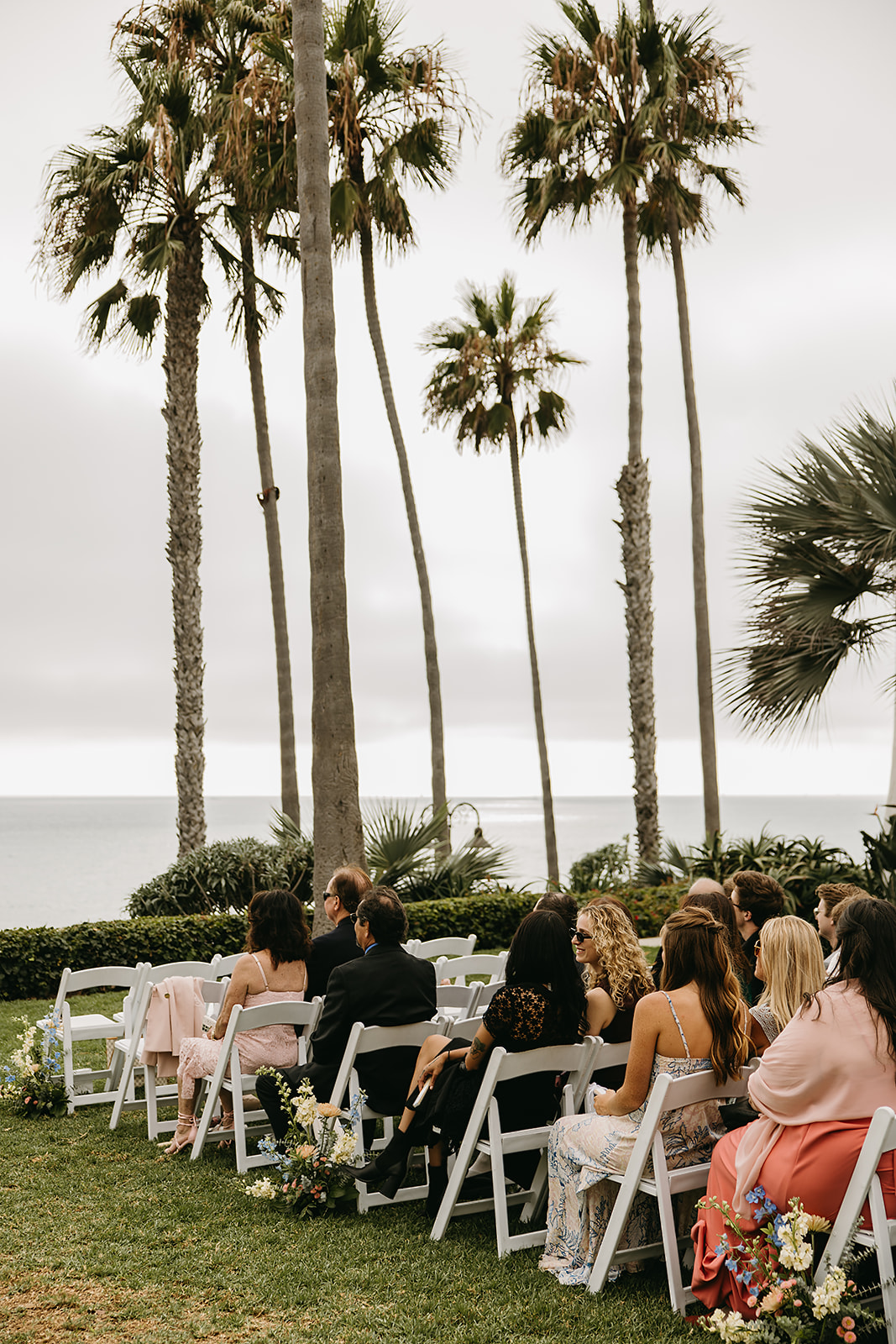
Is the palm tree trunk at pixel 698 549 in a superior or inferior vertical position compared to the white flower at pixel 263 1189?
superior

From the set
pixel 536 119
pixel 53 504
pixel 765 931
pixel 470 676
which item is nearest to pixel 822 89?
pixel 536 119

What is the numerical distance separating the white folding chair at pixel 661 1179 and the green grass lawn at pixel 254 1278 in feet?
0.35

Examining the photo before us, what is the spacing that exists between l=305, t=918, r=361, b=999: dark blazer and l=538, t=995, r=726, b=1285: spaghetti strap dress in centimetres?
212

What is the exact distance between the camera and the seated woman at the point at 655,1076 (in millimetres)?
4324

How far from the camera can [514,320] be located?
77.5 feet

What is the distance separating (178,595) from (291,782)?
→ 3780 millimetres

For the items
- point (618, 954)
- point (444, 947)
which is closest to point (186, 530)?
point (444, 947)

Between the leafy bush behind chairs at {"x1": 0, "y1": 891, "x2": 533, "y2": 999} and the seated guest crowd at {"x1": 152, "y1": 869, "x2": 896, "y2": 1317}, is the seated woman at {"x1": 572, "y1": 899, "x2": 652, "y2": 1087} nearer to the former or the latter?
the seated guest crowd at {"x1": 152, "y1": 869, "x2": 896, "y2": 1317}

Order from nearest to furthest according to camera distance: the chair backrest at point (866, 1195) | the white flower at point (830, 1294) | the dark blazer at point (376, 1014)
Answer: the white flower at point (830, 1294)
the chair backrest at point (866, 1195)
the dark blazer at point (376, 1014)

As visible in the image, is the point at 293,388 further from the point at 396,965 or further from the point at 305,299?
the point at 396,965

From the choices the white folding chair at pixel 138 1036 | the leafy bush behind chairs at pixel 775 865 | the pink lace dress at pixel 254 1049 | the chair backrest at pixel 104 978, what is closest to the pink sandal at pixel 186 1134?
the pink lace dress at pixel 254 1049

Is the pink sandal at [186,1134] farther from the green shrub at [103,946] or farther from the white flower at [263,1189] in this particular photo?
the green shrub at [103,946]

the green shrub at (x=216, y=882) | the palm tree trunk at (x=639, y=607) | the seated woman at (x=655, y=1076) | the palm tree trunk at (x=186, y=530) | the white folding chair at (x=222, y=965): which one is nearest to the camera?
the seated woman at (x=655, y=1076)

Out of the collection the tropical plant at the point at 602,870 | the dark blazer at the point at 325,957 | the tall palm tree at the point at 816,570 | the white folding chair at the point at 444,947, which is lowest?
the tropical plant at the point at 602,870
